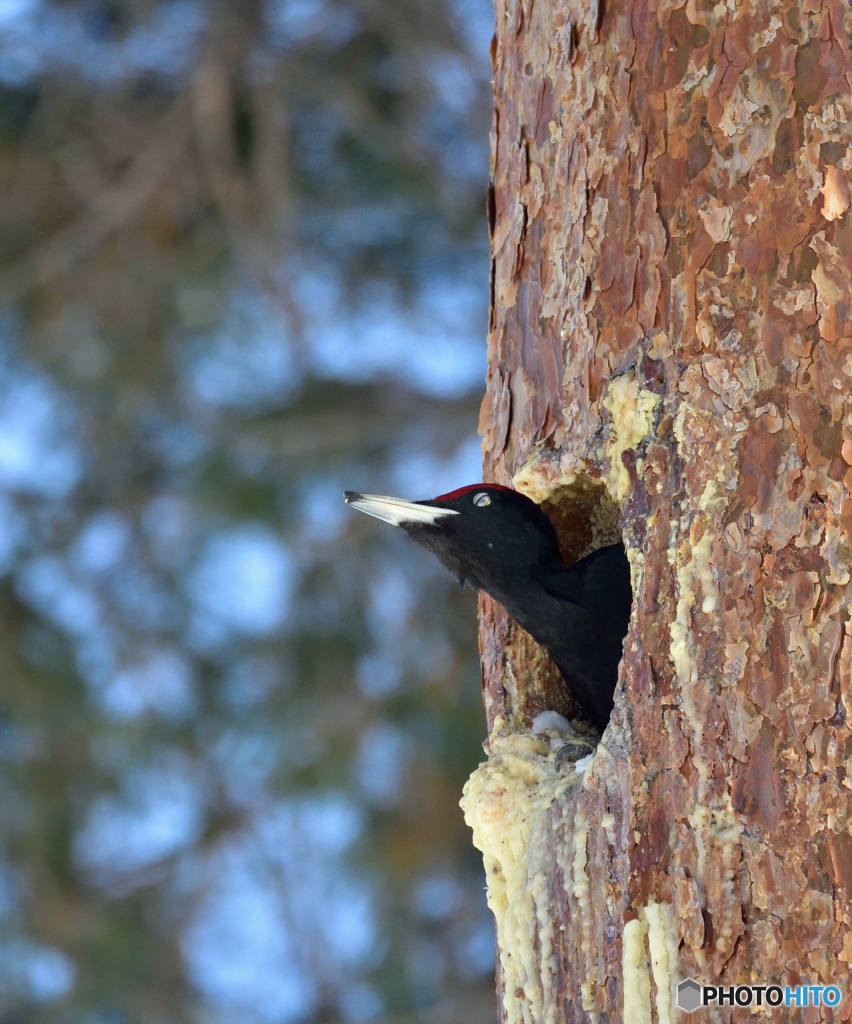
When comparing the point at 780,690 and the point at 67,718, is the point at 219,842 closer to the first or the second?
the point at 67,718

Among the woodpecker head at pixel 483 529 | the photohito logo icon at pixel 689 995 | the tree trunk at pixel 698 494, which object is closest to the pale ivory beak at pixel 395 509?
the woodpecker head at pixel 483 529

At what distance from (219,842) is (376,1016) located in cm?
82

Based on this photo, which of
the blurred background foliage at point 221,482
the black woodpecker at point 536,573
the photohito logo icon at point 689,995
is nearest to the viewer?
the photohito logo icon at point 689,995

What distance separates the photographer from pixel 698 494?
1.25 m

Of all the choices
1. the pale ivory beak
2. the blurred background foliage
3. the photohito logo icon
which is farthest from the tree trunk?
the blurred background foliage

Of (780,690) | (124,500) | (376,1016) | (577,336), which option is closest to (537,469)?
(577,336)

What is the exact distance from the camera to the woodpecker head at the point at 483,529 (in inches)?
63.6

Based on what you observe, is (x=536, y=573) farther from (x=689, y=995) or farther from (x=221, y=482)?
(x=221, y=482)

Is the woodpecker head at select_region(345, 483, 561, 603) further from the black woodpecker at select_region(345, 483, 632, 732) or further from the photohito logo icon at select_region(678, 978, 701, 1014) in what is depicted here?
the photohito logo icon at select_region(678, 978, 701, 1014)

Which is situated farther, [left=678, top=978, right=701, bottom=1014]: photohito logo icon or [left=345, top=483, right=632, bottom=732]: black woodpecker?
[left=345, top=483, right=632, bottom=732]: black woodpecker

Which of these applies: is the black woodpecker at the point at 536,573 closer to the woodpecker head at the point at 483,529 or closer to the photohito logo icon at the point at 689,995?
the woodpecker head at the point at 483,529

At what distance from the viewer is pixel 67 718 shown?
160 inches

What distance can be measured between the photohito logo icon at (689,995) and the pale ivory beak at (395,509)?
Answer: 2.36 ft

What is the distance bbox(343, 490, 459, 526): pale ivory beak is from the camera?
1626 mm
